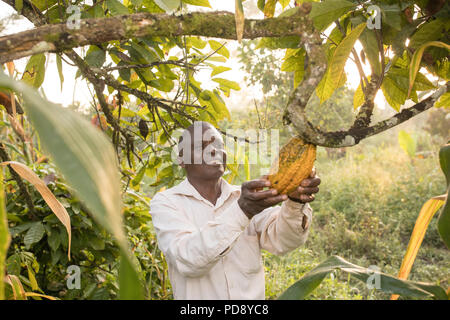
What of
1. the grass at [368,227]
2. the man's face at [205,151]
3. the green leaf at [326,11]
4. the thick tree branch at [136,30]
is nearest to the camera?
the thick tree branch at [136,30]

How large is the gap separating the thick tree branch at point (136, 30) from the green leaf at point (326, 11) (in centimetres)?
9

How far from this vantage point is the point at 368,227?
4434mm

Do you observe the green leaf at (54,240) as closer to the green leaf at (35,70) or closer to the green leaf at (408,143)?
the green leaf at (35,70)

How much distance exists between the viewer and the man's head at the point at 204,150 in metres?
1.45

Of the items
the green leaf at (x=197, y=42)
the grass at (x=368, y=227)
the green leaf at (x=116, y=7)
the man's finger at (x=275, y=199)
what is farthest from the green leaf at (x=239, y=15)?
the grass at (x=368, y=227)

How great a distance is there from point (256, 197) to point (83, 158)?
0.64 metres

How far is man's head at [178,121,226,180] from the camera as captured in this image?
145 cm

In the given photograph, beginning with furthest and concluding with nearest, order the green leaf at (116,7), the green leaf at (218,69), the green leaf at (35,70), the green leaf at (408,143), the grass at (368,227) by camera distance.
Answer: the green leaf at (408,143)
the grass at (368,227)
the green leaf at (218,69)
the green leaf at (35,70)
the green leaf at (116,7)

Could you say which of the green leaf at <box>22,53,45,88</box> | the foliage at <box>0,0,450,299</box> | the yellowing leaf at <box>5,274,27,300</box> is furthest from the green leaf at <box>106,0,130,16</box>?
the yellowing leaf at <box>5,274,27,300</box>

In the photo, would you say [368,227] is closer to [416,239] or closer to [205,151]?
[205,151]

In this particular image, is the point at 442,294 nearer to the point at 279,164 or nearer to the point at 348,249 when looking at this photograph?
the point at 279,164

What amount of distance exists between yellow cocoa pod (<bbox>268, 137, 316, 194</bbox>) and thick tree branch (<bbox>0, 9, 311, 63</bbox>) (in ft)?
0.81

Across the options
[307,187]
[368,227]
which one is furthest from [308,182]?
[368,227]
